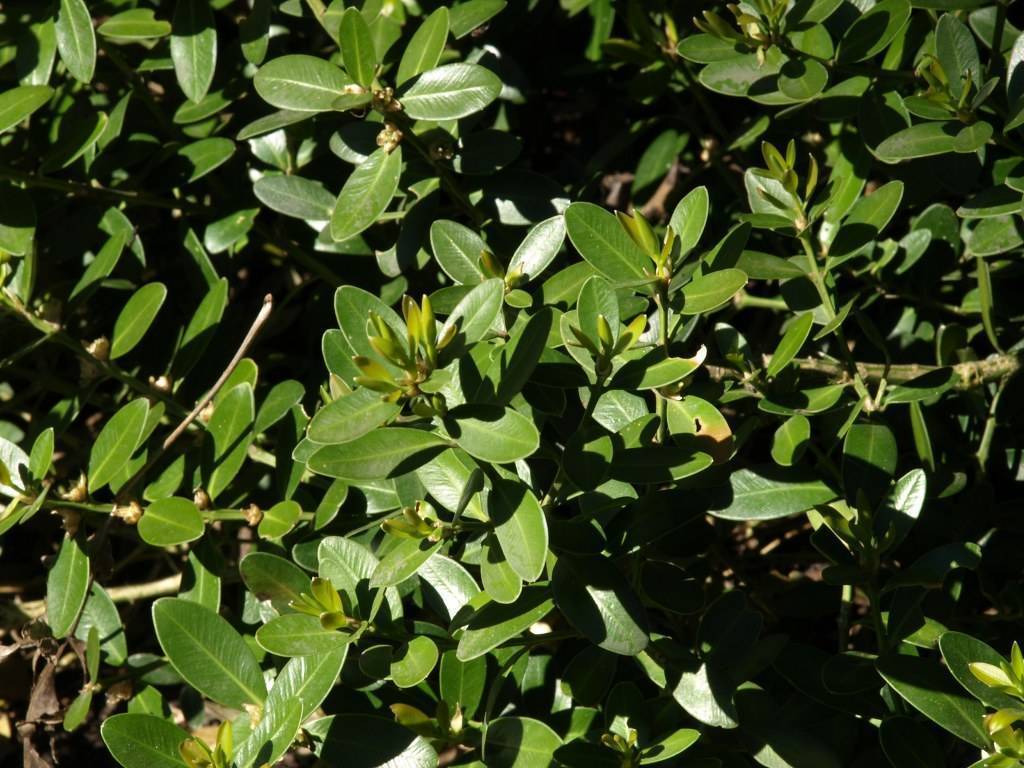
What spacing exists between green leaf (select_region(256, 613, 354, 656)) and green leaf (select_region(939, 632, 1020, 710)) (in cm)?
78

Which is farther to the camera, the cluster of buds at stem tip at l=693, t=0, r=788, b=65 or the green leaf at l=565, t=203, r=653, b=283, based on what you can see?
the cluster of buds at stem tip at l=693, t=0, r=788, b=65

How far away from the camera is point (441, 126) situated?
1919 mm

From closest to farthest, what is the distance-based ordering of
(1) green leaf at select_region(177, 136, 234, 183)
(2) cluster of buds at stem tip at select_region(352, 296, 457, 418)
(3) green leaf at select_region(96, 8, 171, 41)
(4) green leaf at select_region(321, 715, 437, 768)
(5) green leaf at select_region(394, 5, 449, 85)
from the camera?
(2) cluster of buds at stem tip at select_region(352, 296, 457, 418) → (4) green leaf at select_region(321, 715, 437, 768) → (5) green leaf at select_region(394, 5, 449, 85) → (3) green leaf at select_region(96, 8, 171, 41) → (1) green leaf at select_region(177, 136, 234, 183)

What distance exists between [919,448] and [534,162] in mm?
1215

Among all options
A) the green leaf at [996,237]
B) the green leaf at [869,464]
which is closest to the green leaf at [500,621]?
the green leaf at [869,464]

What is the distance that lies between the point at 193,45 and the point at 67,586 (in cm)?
102

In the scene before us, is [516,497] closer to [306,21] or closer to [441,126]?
[441,126]

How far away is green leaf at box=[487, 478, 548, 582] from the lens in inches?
51.6

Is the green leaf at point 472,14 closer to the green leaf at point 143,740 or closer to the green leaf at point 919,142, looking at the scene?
the green leaf at point 919,142

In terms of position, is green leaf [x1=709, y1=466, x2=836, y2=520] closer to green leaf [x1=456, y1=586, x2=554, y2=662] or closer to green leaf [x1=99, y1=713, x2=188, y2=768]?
green leaf [x1=456, y1=586, x2=554, y2=662]

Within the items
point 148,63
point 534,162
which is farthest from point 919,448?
point 148,63

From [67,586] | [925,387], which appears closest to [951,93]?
[925,387]

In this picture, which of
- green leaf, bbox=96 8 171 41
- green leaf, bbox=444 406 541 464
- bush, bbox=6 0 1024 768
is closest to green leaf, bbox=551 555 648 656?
bush, bbox=6 0 1024 768

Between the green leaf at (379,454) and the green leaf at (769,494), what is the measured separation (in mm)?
534
